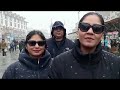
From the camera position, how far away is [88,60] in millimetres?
1031

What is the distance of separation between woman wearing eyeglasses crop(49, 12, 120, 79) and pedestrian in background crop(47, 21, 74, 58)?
1423 millimetres

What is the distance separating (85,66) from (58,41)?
1.57 m

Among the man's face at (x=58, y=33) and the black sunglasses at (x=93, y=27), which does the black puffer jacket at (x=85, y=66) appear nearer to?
the black sunglasses at (x=93, y=27)

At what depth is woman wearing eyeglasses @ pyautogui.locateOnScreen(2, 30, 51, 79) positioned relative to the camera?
1569 millimetres

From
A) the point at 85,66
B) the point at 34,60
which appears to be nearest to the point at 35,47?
the point at 34,60

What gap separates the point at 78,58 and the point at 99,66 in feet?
0.33

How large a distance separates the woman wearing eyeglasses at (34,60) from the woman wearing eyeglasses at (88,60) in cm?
48

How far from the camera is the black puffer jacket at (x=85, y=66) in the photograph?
3.31 feet

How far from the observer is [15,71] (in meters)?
1.59

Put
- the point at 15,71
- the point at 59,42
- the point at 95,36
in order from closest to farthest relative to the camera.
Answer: the point at 95,36 < the point at 15,71 < the point at 59,42

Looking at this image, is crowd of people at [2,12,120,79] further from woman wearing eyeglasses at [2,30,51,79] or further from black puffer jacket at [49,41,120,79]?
woman wearing eyeglasses at [2,30,51,79]

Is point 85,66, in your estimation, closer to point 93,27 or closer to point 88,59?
point 88,59
